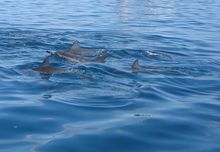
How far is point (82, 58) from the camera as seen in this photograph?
1244 centimetres

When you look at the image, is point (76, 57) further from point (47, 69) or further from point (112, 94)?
point (112, 94)

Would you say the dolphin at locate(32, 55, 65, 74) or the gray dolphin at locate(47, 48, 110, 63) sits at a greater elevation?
the gray dolphin at locate(47, 48, 110, 63)

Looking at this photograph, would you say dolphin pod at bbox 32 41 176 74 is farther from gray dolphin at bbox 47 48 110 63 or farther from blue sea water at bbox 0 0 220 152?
blue sea water at bbox 0 0 220 152

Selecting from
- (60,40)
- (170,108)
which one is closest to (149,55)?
(60,40)

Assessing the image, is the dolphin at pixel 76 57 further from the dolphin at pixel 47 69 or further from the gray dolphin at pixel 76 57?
the dolphin at pixel 47 69

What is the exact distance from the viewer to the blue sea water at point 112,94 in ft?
22.3

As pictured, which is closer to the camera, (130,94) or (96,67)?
(130,94)

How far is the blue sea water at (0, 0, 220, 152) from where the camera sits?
680 cm

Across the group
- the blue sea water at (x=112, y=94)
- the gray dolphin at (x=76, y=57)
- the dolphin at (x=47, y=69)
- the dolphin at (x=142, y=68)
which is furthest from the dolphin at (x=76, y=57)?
the dolphin at (x=47, y=69)

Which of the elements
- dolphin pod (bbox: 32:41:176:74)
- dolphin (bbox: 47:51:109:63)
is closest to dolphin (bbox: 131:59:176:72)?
dolphin pod (bbox: 32:41:176:74)

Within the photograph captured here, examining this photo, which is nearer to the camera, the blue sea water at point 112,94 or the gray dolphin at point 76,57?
the blue sea water at point 112,94

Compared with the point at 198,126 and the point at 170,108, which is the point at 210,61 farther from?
the point at 198,126

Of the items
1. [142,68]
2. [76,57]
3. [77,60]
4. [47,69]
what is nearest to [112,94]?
[47,69]

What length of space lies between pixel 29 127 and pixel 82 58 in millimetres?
5306
